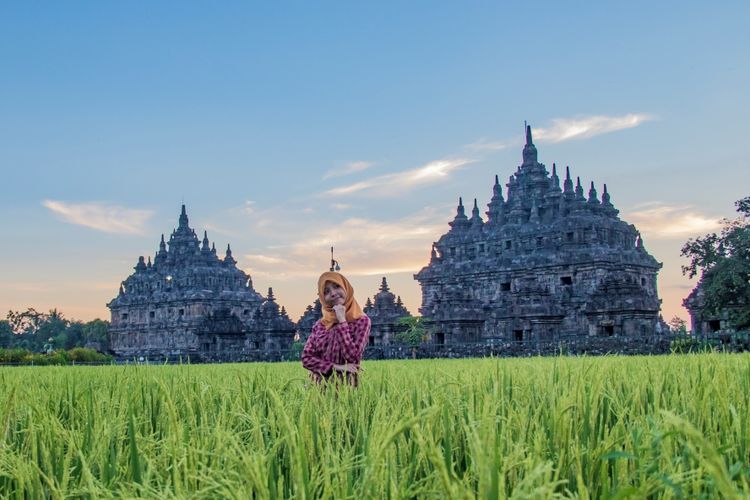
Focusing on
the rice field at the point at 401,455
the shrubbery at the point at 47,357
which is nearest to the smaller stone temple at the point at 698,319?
the shrubbery at the point at 47,357

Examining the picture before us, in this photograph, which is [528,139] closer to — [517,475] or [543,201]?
[543,201]

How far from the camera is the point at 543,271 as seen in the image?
4478 centimetres

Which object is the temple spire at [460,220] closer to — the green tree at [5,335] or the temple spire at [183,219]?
the temple spire at [183,219]

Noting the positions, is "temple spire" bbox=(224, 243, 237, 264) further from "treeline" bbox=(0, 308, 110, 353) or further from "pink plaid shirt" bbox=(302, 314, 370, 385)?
"pink plaid shirt" bbox=(302, 314, 370, 385)

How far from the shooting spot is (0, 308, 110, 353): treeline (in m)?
87.7

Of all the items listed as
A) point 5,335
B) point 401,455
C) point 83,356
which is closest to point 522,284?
point 83,356

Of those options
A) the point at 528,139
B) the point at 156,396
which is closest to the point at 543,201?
the point at 528,139

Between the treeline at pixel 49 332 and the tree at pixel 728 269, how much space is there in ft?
226

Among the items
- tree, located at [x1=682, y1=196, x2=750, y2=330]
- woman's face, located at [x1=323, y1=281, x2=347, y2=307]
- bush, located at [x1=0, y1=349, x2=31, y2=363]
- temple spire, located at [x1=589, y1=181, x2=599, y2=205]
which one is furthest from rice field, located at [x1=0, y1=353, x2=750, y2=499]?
temple spire, located at [x1=589, y1=181, x2=599, y2=205]

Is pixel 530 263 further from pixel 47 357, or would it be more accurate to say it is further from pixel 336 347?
pixel 336 347

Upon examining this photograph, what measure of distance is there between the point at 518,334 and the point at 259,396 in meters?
33.5

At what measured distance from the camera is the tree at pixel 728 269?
86.8 feet

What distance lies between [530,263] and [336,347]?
3982 cm

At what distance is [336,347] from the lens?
6.50 m
